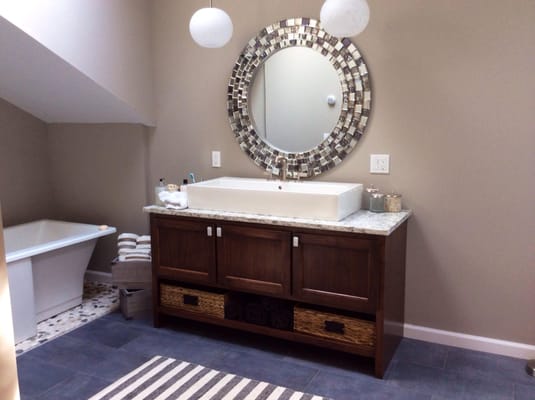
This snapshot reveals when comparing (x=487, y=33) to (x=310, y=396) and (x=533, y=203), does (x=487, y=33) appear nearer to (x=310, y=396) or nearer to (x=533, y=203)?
(x=533, y=203)

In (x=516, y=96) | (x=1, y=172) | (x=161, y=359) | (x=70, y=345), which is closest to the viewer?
(x=516, y=96)

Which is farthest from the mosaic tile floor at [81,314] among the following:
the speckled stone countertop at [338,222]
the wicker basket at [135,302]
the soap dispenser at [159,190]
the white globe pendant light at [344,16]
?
the white globe pendant light at [344,16]

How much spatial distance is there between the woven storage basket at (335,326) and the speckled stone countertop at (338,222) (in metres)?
0.48

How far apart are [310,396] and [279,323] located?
48 cm

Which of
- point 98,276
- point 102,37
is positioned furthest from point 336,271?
point 98,276

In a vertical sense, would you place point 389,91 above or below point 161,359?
above

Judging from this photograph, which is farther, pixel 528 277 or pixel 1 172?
pixel 1 172

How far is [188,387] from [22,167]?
7.85 feet

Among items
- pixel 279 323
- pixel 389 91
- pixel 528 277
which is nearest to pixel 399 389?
pixel 279 323

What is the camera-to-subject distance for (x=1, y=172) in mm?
3713

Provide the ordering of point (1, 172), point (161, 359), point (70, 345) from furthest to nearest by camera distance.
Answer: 1. point (1, 172)
2. point (70, 345)
3. point (161, 359)

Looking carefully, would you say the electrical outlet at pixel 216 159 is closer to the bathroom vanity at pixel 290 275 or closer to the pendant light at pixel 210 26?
the bathroom vanity at pixel 290 275

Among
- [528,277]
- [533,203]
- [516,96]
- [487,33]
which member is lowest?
[528,277]

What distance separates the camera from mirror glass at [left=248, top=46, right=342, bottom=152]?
2.93 m
